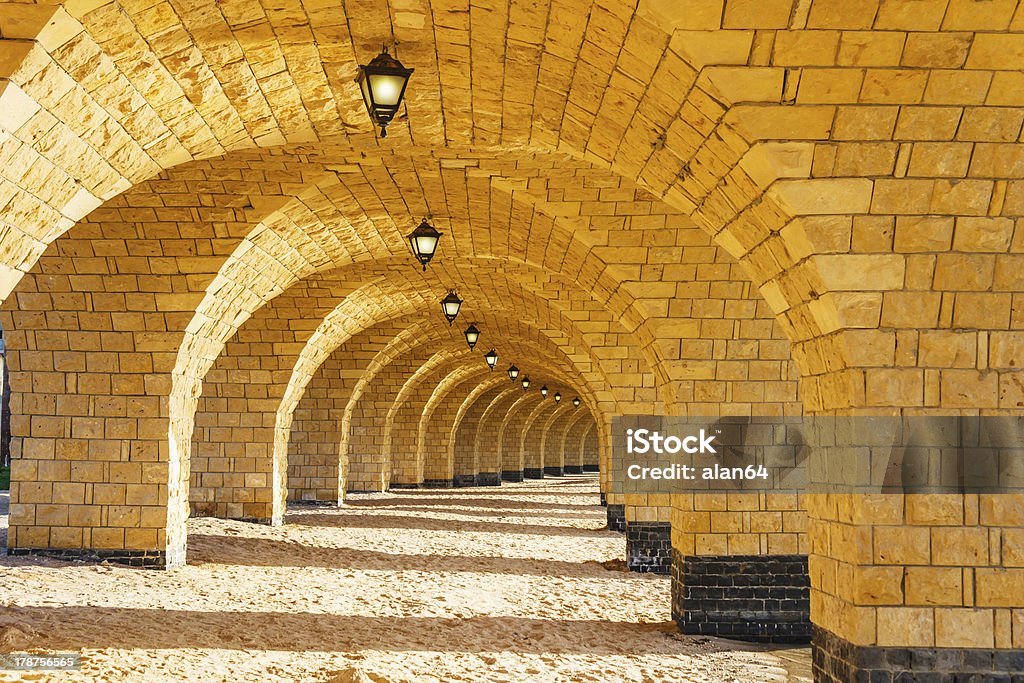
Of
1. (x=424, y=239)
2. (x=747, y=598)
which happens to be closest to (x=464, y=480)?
(x=424, y=239)

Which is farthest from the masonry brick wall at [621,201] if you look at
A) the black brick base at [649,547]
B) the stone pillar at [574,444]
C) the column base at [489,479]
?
the stone pillar at [574,444]

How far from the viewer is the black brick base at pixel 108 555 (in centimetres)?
1035

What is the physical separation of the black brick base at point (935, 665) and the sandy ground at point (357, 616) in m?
2.28

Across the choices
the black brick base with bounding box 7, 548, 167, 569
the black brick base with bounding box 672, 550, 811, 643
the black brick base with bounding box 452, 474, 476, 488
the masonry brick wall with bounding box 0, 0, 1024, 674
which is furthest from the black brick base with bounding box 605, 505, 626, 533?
the black brick base with bounding box 452, 474, 476, 488

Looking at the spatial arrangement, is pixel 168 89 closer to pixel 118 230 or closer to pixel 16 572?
pixel 118 230

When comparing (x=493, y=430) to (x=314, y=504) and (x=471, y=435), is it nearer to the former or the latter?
(x=471, y=435)

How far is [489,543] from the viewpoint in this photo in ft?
51.0

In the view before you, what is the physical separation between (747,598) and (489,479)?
87.3ft

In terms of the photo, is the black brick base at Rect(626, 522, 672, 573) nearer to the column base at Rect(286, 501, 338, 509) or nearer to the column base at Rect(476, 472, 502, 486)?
the column base at Rect(286, 501, 338, 509)

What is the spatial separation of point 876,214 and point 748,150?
650mm

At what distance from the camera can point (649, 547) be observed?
497 inches

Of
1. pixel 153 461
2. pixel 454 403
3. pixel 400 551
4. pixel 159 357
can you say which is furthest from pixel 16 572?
pixel 454 403

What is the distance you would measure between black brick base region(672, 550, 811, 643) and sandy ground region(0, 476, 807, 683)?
23 centimetres

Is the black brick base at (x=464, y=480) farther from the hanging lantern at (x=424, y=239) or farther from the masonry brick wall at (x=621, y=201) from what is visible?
the hanging lantern at (x=424, y=239)
